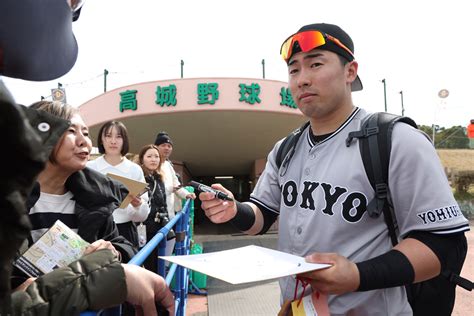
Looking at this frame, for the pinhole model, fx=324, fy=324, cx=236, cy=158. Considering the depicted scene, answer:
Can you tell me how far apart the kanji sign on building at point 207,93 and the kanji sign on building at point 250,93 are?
2.18 feet

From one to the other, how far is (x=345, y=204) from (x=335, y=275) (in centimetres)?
31

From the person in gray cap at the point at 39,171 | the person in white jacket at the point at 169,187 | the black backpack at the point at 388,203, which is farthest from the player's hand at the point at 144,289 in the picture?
the person in white jacket at the point at 169,187

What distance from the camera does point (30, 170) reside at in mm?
445

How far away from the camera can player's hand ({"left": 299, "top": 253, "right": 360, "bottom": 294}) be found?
99 centimetres

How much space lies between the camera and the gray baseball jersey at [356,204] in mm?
1081

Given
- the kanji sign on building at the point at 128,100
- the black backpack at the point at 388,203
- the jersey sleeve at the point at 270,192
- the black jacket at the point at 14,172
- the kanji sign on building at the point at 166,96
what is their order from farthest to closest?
the kanji sign on building at the point at 128,100, the kanji sign on building at the point at 166,96, the jersey sleeve at the point at 270,192, the black backpack at the point at 388,203, the black jacket at the point at 14,172

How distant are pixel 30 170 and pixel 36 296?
0.51 metres

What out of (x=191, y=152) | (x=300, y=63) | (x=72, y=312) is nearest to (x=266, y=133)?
(x=191, y=152)

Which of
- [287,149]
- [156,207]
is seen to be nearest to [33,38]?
[287,149]

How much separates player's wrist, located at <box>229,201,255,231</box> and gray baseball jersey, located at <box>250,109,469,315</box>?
6.7 inches

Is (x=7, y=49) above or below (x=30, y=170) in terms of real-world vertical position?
above

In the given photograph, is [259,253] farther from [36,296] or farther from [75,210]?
[75,210]

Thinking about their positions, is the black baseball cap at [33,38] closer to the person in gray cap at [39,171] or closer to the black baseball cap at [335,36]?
the person in gray cap at [39,171]

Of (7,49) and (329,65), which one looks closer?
(7,49)
